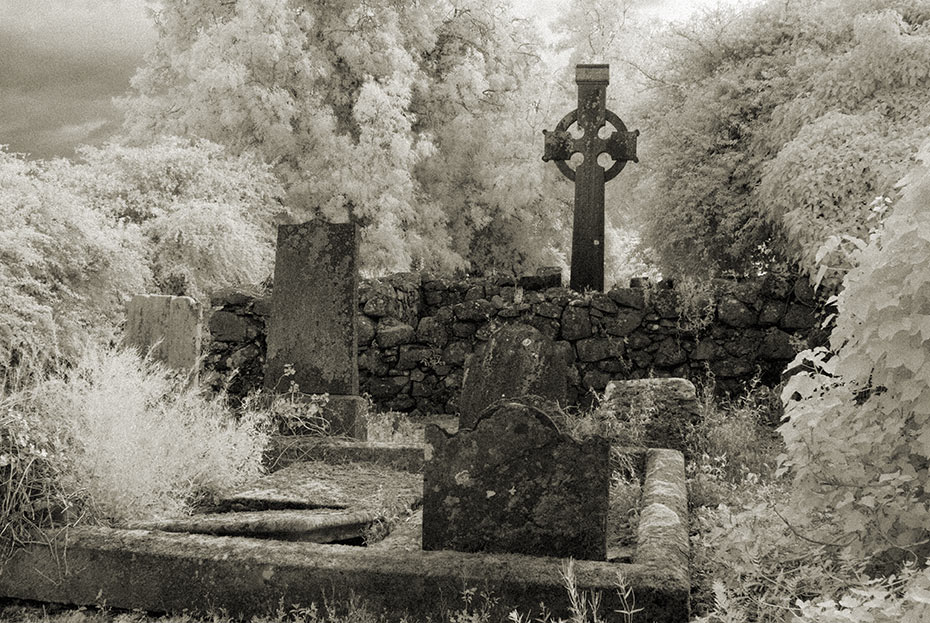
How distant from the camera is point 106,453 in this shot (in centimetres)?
446

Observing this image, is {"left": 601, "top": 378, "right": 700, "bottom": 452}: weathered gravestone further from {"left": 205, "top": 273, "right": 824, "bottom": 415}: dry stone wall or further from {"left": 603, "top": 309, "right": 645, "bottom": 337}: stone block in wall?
{"left": 603, "top": 309, "right": 645, "bottom": 337}: stone block in wall

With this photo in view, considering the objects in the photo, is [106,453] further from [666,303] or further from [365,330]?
[666,303]

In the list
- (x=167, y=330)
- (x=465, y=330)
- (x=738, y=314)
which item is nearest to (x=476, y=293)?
(x=465, y=330)

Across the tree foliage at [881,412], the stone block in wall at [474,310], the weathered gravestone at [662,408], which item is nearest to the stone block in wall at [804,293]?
the weathered gravestone at [662,408]

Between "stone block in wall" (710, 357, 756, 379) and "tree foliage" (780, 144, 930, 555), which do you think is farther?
"stone block in wall" (710, 357, 756, 379)

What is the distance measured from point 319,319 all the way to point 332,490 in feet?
6.33

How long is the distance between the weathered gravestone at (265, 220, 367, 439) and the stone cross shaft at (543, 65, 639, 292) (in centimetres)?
441

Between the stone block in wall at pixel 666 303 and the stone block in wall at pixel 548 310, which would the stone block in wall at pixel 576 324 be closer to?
the stone block in wall at pixel 548 310

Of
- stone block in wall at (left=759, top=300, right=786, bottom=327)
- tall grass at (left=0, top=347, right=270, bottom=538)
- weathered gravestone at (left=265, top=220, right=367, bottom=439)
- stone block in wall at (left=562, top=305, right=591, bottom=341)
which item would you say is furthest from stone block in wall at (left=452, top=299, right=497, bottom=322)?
tall grass at (left=0, top=347, right=270, bottom=538)

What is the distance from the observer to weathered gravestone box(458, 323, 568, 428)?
5.91 metres

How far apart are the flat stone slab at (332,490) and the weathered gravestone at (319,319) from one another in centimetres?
83

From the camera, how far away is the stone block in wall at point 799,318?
9.27m

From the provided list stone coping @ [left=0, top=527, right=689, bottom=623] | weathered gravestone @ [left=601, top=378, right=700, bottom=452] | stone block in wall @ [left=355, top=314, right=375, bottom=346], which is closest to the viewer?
stone coping @ [left=0, top=527, right=689, bottom=623]

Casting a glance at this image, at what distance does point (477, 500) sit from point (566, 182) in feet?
49.0
